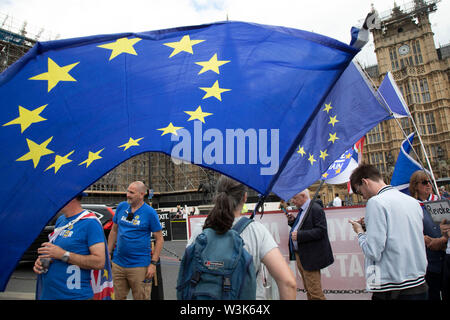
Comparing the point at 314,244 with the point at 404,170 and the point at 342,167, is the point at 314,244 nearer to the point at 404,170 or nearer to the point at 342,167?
the point at 404,170

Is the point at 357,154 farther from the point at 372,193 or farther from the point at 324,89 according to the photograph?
the point at 324,89

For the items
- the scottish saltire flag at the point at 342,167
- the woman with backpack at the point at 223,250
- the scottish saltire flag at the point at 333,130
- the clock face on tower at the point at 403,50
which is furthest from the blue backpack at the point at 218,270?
the clock face on tower at the point at 403,50

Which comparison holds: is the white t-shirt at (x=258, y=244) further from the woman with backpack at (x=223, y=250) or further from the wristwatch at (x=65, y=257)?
the wristwatch at (x=65, y=257)

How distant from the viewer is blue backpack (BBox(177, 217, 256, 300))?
1.32 m

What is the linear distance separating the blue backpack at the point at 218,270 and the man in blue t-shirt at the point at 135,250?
1.84m

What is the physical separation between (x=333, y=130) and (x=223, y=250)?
2052 millimetres

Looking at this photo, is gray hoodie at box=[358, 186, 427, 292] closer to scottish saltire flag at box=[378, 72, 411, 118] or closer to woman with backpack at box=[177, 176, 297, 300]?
woman with backpack at box=[177, 176, 297, 300]

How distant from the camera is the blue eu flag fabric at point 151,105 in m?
1.80

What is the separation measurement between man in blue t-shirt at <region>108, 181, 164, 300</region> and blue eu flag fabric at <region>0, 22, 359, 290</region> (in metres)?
1.37

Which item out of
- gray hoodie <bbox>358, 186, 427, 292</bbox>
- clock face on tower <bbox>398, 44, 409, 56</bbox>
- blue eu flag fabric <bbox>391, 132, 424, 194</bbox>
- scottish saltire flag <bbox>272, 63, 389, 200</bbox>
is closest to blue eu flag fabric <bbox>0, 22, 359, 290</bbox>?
scottish saltire flag <bbox>272, 63, 389, 200</bbox>

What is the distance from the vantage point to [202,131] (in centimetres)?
199

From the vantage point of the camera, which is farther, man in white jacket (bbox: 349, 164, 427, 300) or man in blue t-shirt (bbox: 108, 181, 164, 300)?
man in blue t-shirt (bbox: 108, 181, 164, 300)

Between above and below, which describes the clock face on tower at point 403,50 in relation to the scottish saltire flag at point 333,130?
above

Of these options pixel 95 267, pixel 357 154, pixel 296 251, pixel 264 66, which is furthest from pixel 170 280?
pixel 264 66
